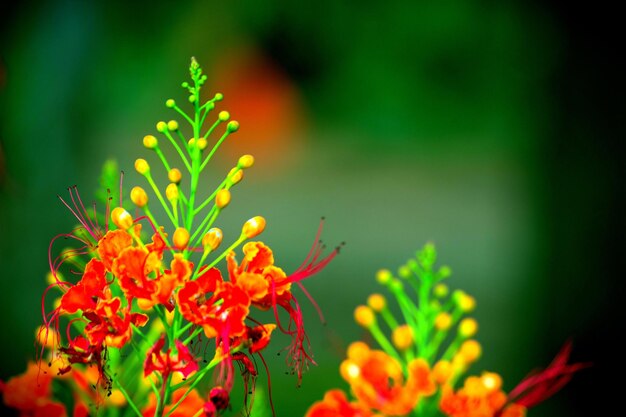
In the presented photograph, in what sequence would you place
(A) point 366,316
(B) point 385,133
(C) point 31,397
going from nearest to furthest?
1. (C) point 31,397
2. (A) point 366,316
3. (B) point 385,133

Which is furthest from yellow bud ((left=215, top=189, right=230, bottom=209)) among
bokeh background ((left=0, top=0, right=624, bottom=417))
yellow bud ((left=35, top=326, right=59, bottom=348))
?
bokeh background ((left=0, top=0, right=624, bottom=417))

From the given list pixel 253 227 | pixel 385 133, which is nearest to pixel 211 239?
pixel 253 227

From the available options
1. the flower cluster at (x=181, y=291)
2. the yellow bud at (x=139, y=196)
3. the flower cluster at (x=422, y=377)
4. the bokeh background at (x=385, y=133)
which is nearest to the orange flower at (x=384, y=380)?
the flower cluster at (x=422, y=377)

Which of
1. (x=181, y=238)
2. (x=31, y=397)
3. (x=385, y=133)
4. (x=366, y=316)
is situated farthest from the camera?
(x=385, y=133)

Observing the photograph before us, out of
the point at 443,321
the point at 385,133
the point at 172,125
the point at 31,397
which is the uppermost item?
the point at 385,133

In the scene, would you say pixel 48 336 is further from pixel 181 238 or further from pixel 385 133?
pixel 385 133

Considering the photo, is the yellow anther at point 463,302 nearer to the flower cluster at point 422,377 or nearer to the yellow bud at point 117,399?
the flower cluster at point 422,377

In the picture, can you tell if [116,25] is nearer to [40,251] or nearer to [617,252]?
[40,251]
